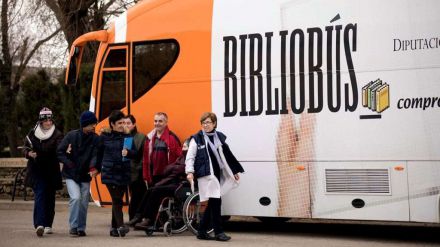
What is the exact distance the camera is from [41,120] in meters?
12.4

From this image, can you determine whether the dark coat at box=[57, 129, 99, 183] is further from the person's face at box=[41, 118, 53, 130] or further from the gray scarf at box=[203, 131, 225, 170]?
the gray scarf at box=[203, 131, 225, 170]

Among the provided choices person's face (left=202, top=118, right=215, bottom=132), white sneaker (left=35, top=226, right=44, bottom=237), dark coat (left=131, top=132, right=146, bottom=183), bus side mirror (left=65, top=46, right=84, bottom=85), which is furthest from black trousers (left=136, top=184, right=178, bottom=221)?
bus side mirror (left=65, top=46, right=84, bottom=85)

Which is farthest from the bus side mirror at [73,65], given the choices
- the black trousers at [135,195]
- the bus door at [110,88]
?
the black trousers at [135,195]

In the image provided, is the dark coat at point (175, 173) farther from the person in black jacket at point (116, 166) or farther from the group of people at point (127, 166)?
the person in black jacket at point (116, 166)

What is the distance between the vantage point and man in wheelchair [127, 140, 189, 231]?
12.1 m

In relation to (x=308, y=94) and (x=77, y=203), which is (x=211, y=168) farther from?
(x=77, y=203)

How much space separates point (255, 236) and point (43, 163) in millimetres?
3350

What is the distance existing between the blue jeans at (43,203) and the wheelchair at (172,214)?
150 centimetres

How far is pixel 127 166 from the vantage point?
11867mm

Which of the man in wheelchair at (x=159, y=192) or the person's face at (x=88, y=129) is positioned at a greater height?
the person's face at (x=88, y=129)

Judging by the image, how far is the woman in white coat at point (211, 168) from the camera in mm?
11180

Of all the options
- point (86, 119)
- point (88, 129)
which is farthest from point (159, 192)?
point (86, 119)

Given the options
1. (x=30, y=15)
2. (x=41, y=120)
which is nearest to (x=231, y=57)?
(x=41, y=120)

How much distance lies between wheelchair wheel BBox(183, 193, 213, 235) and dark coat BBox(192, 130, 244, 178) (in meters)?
0.58
